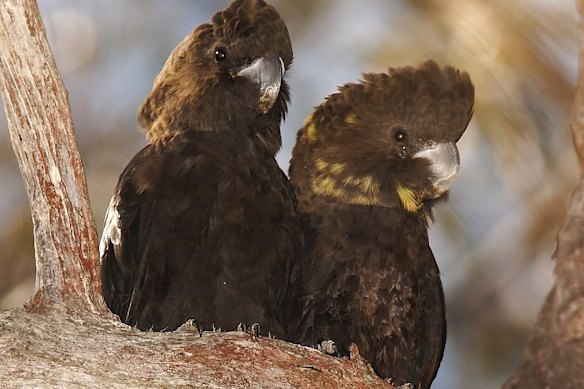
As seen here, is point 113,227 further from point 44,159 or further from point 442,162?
point 442,162

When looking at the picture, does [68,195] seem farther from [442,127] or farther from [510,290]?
[510,290]

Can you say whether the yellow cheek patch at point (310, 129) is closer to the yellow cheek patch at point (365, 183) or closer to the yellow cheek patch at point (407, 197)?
the yellow cheek patch at point (365, 183)

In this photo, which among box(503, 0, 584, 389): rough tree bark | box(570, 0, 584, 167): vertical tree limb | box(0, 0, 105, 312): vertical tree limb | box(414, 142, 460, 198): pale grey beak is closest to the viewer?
box(0, 0, 105, 312): vertical tree limb

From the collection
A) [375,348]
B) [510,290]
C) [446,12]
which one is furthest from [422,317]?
[446,12]

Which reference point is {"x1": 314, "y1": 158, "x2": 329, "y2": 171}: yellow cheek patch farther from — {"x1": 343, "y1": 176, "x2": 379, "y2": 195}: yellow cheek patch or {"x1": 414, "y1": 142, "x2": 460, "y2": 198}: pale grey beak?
{"x1": 414, "y1": 142, "x2": 460, "y2": 198}: pale grey beak

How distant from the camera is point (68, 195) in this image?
2980mm

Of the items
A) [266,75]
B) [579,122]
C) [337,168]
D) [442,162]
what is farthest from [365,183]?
[579,122]

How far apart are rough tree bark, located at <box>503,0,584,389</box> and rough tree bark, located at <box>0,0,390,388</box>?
0.65 meters

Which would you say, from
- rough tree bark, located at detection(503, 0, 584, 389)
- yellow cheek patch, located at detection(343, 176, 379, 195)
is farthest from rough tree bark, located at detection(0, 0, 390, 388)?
yellow cheek patch, located at detection(343, 176, 379, 195)

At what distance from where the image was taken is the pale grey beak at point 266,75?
401cm

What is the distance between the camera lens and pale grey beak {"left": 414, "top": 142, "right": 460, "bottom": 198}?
160 inches

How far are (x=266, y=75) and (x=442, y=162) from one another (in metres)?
0.80

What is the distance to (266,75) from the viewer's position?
13.2ft

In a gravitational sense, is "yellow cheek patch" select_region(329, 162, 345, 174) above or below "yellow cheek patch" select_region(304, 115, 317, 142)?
below
